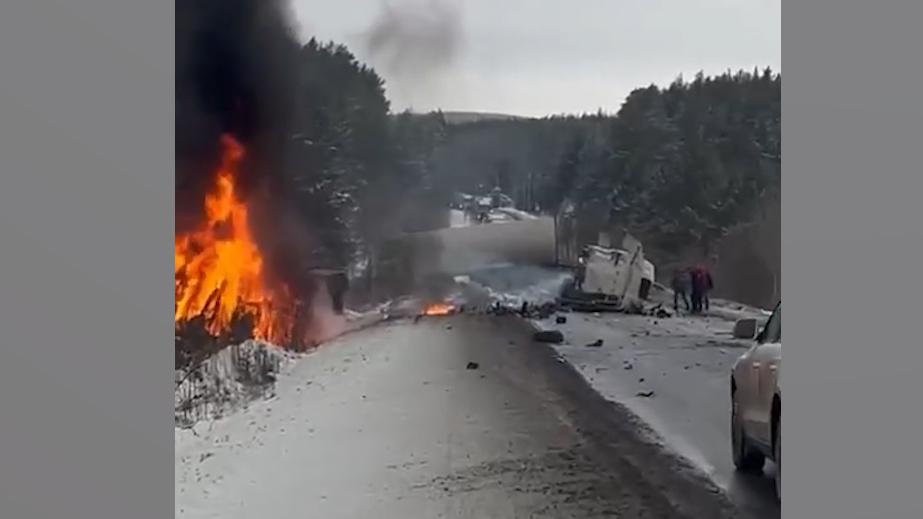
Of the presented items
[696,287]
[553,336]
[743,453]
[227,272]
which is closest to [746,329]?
[696,287]

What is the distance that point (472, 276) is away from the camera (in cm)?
357

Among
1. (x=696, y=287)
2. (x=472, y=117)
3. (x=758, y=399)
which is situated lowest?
(x=758, y=399)

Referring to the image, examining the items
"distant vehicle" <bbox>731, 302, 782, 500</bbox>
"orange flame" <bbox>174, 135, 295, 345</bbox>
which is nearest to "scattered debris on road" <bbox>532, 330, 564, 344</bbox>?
"distant vehicle" <bbox>731, 302, 782, 500</bbox>

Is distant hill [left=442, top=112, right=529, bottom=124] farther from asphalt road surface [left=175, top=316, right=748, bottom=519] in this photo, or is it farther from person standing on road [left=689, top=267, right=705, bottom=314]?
person standing on road [left=689, top=267, right=705, bottom=314]

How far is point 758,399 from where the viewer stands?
356cm

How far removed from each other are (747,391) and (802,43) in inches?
42.0

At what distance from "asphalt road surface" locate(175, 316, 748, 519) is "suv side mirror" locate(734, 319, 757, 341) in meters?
0.42

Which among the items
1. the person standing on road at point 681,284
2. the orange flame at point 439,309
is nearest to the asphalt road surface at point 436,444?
the orange flame at point 439,309

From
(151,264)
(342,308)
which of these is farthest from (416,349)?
(151,264)

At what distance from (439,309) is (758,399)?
3.26ft

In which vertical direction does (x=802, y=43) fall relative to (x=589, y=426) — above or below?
above

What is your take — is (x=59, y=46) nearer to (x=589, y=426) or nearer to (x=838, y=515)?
(x=589, y=426)

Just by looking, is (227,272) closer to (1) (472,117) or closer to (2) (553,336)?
(1) (472,117)

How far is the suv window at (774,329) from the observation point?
3588 millimetres
